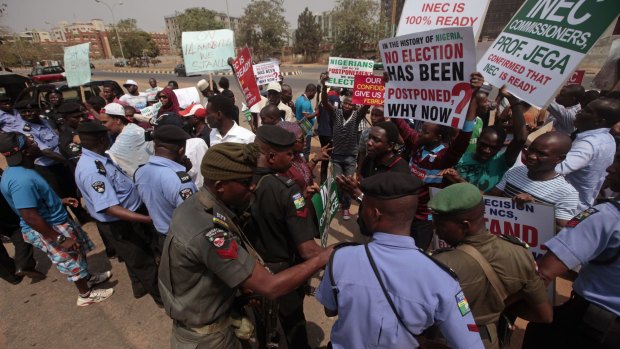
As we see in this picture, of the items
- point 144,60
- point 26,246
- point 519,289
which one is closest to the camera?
point 519,289

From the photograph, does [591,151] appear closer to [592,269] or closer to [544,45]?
[544,45]

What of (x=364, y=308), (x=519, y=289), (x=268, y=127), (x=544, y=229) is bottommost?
(x=544, y=229)

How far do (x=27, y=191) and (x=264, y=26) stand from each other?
5567cm

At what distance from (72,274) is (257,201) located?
291cm

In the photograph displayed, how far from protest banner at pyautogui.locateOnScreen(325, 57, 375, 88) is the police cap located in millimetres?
5970

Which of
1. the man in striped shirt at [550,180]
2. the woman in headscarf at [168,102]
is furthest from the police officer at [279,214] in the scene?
the woman in headscarf at [168,102]

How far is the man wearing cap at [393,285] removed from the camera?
4.31 ft

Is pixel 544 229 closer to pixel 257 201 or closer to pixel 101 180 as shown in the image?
pixel 257 201

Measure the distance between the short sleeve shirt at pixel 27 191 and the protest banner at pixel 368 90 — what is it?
14.4ft

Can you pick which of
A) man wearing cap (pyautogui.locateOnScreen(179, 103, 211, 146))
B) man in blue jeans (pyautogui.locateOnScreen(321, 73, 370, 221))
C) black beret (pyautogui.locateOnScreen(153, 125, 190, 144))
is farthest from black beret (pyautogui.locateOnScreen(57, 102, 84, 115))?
man in blue jeans (pyautogui.locateOnScreen(321, 73, 370, 221))

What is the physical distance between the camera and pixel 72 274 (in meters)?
3.60

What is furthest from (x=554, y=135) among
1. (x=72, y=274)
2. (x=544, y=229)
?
(x=72, y=274)

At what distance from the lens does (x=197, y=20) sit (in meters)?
62.0

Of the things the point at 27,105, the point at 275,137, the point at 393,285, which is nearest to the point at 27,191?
the point at 275,137
